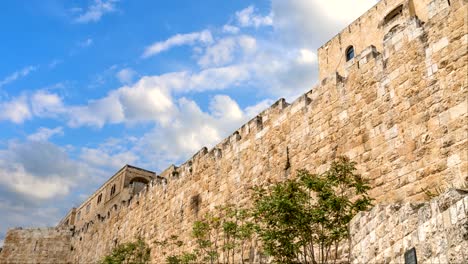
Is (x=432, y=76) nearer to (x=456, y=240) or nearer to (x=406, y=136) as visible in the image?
(x=406, y=136)

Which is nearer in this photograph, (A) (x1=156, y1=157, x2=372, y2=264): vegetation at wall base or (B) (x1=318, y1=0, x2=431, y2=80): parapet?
(A) (x1=156, y1=157, x2=372, y2=264): vegetation at wall base

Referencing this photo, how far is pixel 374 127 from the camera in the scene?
861 centimetres

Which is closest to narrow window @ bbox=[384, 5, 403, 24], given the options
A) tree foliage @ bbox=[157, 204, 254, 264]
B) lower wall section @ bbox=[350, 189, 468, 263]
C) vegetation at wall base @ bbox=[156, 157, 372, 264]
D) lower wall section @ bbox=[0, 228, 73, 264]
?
Result: tree foliage @ bbox=[157, 204, 254, 264]

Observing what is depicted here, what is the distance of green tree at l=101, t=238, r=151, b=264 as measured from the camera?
1608 cm

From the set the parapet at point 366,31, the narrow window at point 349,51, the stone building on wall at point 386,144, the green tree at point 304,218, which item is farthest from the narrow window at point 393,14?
the green tree at point 304,218

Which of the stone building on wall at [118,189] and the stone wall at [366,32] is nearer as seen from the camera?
the stone wall at [366,32]

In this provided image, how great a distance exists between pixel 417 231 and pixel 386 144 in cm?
373

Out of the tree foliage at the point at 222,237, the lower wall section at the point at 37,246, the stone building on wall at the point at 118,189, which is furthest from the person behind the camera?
the stone building on wall at the point at 118,189

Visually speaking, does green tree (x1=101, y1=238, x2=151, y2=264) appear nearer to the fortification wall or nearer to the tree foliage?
the tree foliage

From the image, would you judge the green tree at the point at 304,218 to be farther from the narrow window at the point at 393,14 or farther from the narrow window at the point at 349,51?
the narrow window at the point at 349,51

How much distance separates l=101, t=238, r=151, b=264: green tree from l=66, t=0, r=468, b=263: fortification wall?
3.89 meters

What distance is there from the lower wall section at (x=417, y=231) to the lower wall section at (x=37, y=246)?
26.1m

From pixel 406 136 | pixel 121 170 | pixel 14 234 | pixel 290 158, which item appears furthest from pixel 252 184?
pixel 121 170

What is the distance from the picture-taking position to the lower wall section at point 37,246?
2914 cm
